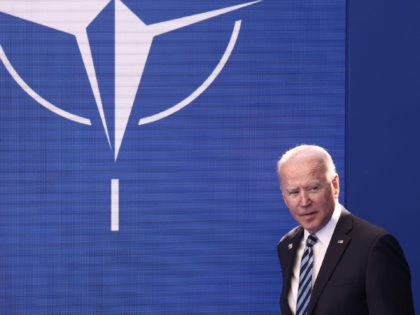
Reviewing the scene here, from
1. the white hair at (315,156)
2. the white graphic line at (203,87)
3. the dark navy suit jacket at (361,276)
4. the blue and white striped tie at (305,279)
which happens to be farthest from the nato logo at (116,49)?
the dark navy suit jacket at (361,276)

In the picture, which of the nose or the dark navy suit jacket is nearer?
the dark navy suit jacket

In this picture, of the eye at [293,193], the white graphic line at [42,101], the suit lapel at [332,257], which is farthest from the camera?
the white graphic line at [42,101]

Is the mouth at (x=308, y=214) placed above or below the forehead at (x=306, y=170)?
below

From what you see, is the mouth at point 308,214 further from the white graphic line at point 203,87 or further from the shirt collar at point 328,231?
the white graphic line at point 203,87

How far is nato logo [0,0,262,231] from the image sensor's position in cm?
328

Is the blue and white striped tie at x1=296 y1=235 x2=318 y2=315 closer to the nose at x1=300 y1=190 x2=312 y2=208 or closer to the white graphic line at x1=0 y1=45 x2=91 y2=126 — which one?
the nose at x1=300 y1=190 x2=312 y2=208

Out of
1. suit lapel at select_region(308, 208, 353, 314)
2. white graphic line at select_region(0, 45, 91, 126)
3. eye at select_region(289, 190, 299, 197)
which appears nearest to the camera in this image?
suit lapel at select_region(308, 208, 353, 314)

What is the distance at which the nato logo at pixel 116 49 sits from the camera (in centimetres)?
328

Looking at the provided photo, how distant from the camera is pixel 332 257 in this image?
249 cm

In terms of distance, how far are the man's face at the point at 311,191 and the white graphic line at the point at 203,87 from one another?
0.83 metres

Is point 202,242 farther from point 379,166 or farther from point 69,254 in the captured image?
point 379,166

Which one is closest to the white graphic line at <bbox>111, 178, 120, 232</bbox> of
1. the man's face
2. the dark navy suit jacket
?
the man's face

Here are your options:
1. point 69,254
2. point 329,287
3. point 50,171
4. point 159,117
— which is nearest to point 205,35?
point 159,117

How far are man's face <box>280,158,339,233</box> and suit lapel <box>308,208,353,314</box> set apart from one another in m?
0.07
